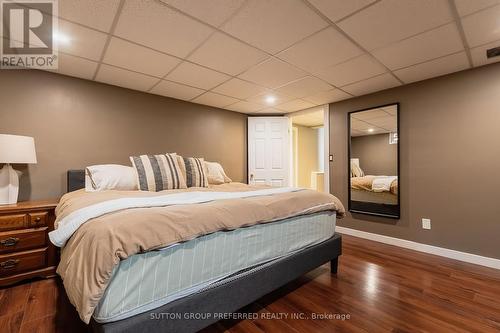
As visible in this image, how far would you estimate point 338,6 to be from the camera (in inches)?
64.9

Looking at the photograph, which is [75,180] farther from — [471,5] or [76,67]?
[471,5]

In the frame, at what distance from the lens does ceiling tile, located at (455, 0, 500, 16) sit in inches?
63.0

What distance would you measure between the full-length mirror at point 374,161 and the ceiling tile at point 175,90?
2.50 metres

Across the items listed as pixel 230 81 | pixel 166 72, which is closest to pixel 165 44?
pixel 166 72

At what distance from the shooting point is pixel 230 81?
9.93 feet

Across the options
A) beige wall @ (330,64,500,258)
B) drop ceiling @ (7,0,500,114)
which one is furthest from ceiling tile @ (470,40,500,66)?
beige wall @ (330,64,500,258)

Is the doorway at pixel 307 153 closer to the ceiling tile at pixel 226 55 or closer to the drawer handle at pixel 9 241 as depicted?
the ceiling tile at pixel 226 55

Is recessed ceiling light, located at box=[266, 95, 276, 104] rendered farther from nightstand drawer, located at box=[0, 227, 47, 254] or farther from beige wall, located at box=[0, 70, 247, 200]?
nightstand drawer, located at box=[0, 227, 47, 254]

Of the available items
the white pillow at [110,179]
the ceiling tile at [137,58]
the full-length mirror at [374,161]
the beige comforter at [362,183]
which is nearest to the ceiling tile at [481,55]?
the full-length mirror at [374,161]

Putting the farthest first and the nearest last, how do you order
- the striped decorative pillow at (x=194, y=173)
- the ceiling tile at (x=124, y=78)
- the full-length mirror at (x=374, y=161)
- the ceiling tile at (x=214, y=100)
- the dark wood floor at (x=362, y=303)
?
the ceiling tile at (x=214, y=100)
the full-length mirror at (x=374, y=161)
the striped decorative pillow at (x=194, y=173)
the ceiling tile at (x=124, y=78)
the dark wood floor at (x=362, y=303)

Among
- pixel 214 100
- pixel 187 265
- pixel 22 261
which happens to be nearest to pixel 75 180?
pixel 22 261

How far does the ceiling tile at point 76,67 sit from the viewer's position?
2.41m

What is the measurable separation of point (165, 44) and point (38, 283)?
249 centimetres

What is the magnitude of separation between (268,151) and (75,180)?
3.12 meters
